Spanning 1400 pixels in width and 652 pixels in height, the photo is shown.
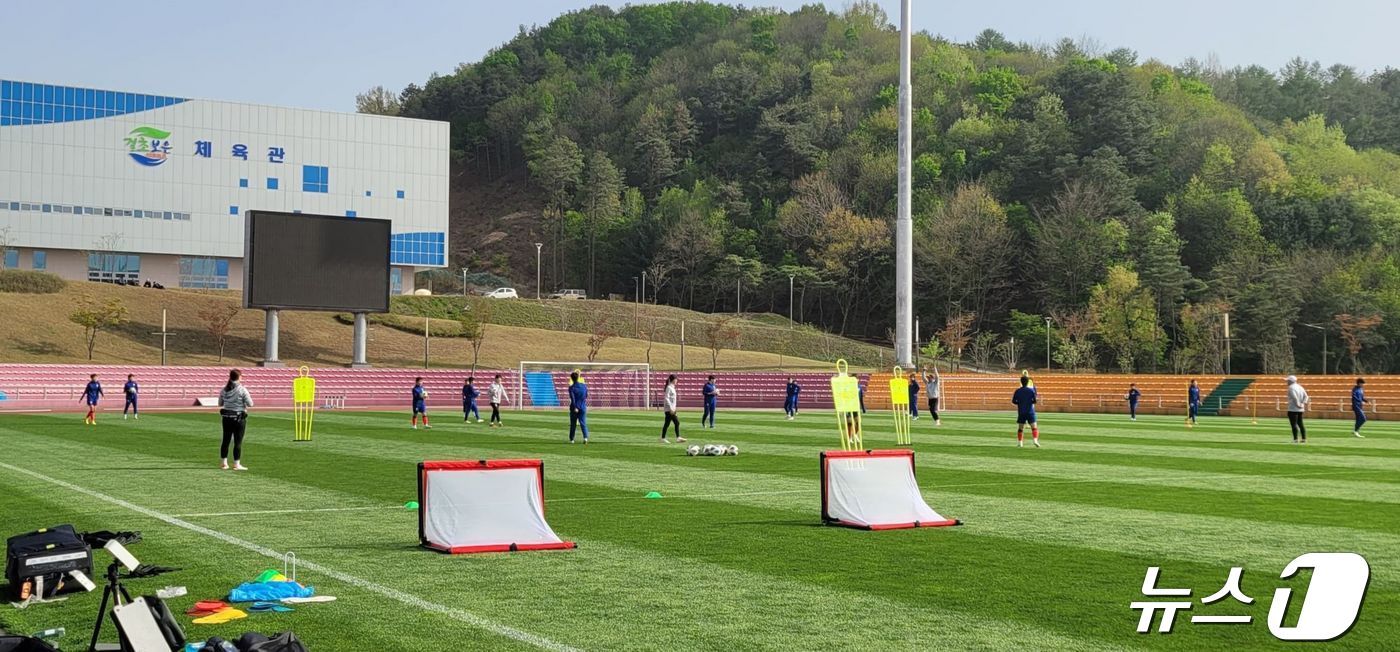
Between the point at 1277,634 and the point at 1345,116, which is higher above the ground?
the point at 1345,116

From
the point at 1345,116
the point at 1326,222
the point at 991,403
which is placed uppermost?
the point at 1345,116

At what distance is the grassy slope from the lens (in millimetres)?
76938

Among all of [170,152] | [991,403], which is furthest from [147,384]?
[170,152]

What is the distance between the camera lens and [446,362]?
87000mm

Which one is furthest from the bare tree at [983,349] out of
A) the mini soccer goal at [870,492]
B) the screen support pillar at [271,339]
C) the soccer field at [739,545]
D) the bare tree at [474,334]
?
the mini soccer goal at [870,492]

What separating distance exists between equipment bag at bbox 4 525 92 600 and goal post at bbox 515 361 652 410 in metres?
53.5

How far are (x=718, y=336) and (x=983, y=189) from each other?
129 ft

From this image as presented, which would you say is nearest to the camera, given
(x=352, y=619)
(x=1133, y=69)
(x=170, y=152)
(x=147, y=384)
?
(x=352, y=619)

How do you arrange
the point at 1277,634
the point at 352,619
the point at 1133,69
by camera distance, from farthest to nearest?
the point at 1133,69, the point at 352,619, the point at 1277,634

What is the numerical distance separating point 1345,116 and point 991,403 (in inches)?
4692

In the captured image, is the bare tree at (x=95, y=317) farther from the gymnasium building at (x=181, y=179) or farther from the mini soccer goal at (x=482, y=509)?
the mini soccer goal at (x=482, y=509)

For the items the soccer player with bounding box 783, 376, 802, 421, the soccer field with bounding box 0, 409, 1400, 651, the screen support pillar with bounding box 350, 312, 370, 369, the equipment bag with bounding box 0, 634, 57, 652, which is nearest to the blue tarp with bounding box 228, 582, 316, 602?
the soccer field with bounding box 0, 409, 1400, 651

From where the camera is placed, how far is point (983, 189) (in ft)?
434

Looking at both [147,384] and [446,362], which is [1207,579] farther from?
[446,362]
